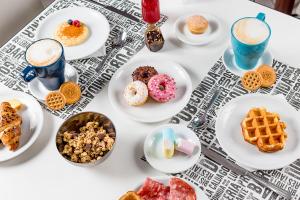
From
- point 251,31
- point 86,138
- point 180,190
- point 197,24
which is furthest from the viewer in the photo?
point 197,24

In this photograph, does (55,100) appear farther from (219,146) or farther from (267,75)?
(267,75)

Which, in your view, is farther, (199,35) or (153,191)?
(199,35)

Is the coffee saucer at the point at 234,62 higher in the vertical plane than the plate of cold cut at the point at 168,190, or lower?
higher

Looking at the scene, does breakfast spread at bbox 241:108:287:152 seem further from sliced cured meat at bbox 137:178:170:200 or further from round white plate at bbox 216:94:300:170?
sliced cured meat at bbox 137:178:170:200

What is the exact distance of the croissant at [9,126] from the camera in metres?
1.07

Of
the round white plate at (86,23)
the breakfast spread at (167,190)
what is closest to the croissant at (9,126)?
the round white plate at (86,23)

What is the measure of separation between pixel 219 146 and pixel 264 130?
12 cm

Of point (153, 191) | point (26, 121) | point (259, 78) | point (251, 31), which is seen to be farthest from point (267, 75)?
point (26, 121)

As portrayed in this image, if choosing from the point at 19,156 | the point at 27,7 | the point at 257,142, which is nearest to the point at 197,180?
the point at 257,142

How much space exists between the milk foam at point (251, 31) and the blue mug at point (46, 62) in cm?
50

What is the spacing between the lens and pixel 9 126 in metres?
1.08

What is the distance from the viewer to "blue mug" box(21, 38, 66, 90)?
44.6 inches

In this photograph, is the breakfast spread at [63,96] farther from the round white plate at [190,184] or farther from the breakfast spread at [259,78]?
the breakfast spread at [259,78]

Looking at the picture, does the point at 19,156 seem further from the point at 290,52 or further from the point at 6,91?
the point at 290,52
